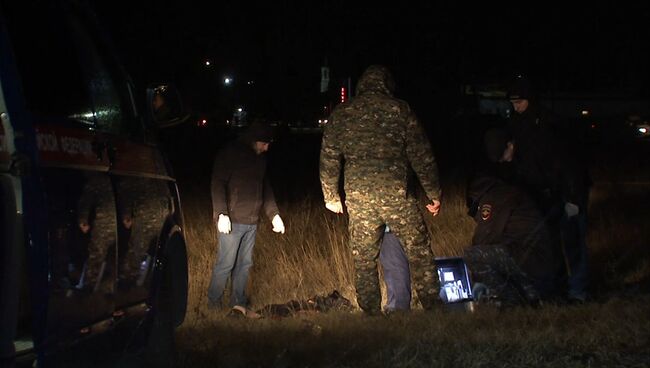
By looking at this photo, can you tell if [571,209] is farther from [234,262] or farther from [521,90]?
[234,262]

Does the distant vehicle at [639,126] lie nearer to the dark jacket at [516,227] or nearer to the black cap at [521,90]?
the black cap at [521,90]

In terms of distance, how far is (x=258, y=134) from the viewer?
24.9 feet

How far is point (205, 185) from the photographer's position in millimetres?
20312

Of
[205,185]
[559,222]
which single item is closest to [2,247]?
[559,222]

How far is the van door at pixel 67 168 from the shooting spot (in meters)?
3.55

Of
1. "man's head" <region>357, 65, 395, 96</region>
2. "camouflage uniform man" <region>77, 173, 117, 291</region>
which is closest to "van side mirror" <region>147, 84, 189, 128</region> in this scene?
"camouflage uniform man" <region>77, 173, 117, 291</region>

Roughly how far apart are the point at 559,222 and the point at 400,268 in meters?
1.45

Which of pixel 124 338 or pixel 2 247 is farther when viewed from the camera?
pixel 124 338

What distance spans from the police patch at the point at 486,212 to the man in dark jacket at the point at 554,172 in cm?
33

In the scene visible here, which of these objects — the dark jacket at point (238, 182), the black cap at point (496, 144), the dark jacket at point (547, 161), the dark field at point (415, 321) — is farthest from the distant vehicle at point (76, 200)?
the dark jacket at point (547, 161)

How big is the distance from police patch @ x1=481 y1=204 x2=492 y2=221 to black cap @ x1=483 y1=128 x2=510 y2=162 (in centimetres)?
39

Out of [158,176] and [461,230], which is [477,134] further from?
[158,176]

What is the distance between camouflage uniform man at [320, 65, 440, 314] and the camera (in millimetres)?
6836

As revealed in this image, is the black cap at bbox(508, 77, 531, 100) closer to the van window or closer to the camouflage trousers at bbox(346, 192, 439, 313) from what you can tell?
the camouflage trousers at bbox(346, 192, 439, 313)
